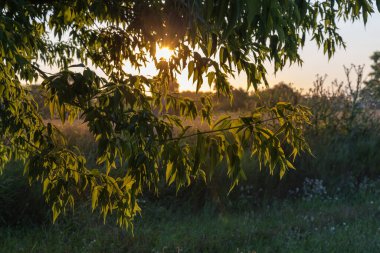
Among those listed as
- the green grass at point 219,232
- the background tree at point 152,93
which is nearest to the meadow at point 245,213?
the green grass at point 219,232

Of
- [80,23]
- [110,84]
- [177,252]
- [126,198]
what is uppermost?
[80,23]

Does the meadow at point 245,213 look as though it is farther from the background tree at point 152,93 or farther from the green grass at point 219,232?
the background tree at point 152,93

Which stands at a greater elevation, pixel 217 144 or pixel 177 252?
pixel 217 144

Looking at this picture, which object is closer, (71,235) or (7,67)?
(7,67)

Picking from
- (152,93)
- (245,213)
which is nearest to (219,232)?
(245,213)

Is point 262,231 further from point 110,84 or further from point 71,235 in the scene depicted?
point 110,84

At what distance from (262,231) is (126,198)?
4104 mm

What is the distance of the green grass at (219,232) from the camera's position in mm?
6961

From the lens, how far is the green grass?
22.8ft

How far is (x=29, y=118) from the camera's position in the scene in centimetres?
424

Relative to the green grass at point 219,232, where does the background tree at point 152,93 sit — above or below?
above

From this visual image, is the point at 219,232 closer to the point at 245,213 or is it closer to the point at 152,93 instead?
the point at 245,213

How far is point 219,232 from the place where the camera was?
24.9 ft


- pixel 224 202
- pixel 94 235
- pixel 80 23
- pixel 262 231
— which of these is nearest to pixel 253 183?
pixel 224 202
